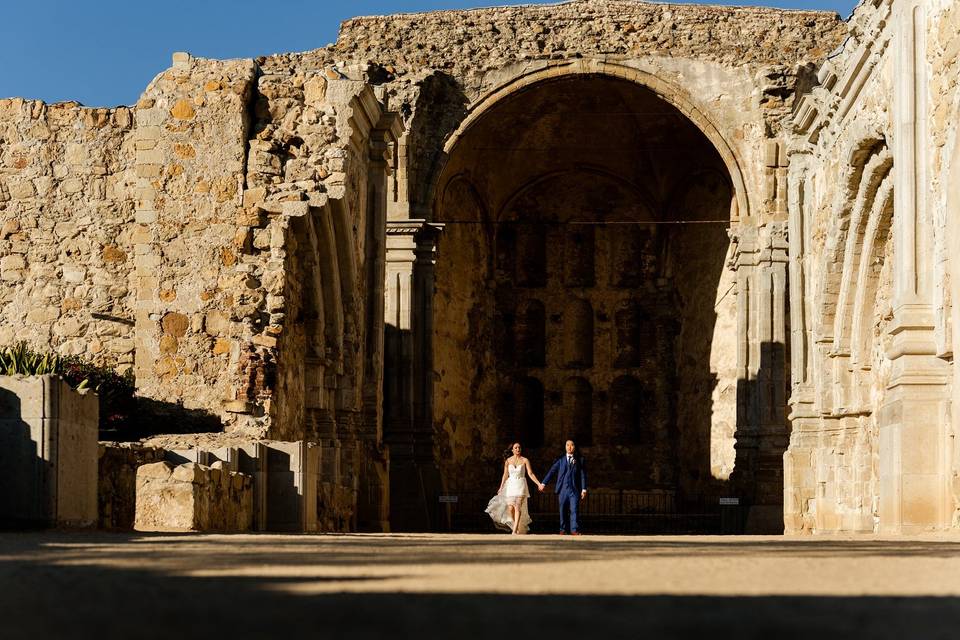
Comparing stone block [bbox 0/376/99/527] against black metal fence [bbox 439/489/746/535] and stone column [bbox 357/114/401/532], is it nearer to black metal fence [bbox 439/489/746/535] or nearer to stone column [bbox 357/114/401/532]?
stone column [bbox 357/114/401/532]

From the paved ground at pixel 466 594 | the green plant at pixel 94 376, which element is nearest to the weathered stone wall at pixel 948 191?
the paved ground at pixel 466 594

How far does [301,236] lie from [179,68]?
2231 millimetres

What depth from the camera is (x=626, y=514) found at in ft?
109

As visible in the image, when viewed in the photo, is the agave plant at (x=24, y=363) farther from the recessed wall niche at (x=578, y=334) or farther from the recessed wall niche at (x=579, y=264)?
the recessed wall niche at (x=579, y=264)

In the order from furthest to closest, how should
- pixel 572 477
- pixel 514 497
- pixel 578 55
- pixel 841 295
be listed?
pixel 578 55 < pixel 841 295 < pixel 572 477 < pixel 514 497

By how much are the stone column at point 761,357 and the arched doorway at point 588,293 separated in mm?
3623

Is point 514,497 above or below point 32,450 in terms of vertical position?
below

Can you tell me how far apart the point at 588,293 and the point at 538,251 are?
5.07 ft

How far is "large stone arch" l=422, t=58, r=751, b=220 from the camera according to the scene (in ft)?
96.7

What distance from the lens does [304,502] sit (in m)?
14.2

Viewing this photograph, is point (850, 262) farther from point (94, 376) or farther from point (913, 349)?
point (94, 376)

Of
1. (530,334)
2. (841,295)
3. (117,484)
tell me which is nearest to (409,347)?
(530,334)

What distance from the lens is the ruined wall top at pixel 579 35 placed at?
99.2 ft

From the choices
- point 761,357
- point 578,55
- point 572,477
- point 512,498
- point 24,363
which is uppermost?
point 578,55
